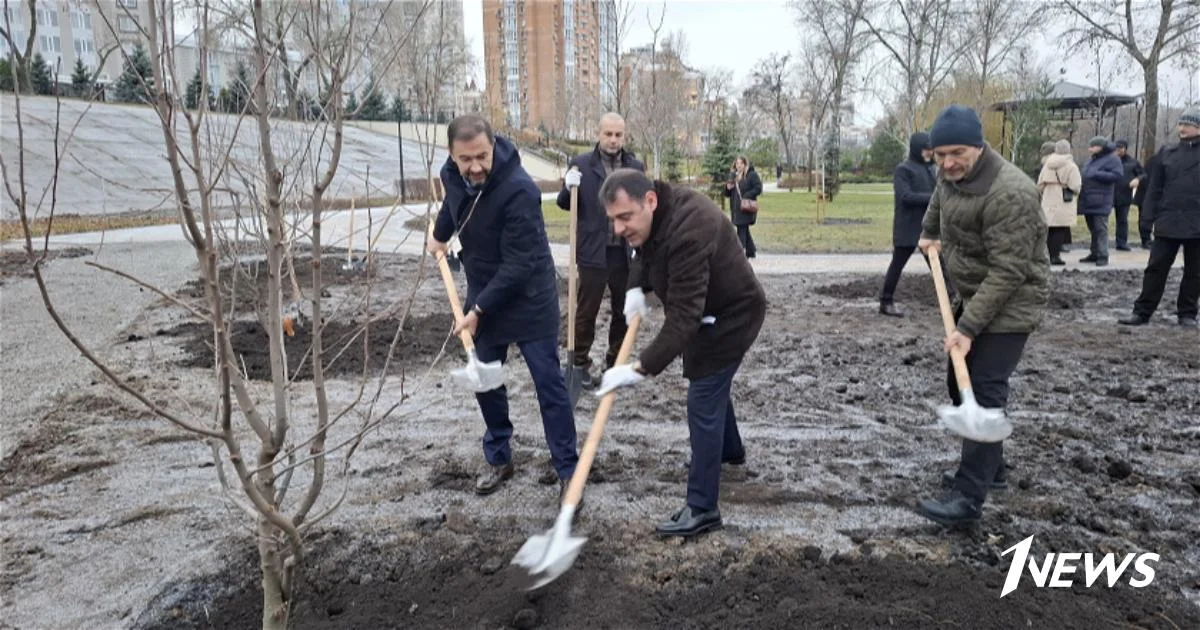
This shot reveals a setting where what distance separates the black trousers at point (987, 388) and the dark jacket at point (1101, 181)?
344 inches

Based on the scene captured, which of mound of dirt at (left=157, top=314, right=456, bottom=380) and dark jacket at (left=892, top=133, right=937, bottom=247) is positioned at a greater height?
dark jacket at (left=892, top=133, right=937, bottom=247)

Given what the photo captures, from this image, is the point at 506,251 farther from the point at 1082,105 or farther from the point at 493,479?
the point at 1082,105

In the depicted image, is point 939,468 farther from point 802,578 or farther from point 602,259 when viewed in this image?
point 602,259

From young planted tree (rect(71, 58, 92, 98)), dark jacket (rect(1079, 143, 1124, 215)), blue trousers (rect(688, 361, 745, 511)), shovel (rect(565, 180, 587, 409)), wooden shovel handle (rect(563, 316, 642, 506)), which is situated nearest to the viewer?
young planted tree (rect(71, 58, 92, 98))

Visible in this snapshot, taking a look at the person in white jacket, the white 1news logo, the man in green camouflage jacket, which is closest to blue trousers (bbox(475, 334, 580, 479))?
the man in green camouflage jacket

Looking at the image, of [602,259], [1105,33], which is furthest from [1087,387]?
[1105,33]

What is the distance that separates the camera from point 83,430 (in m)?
4.68

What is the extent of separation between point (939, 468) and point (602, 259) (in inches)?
93.6

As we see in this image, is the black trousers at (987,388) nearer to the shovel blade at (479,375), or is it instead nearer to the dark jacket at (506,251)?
the dark jacket at (506,251)

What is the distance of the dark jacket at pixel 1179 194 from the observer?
6523mm

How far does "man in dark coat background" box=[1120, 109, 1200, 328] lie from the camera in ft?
21.5

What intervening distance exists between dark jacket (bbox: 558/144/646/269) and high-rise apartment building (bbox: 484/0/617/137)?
1086 cm

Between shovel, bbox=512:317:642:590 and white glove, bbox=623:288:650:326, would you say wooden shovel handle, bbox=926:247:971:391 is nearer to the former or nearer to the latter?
white glove, bbox=623:288:650:326

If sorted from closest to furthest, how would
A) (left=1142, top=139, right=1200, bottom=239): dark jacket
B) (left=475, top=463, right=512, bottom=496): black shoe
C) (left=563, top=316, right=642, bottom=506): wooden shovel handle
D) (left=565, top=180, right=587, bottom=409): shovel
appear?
(left=563, top=316, right=642, bottom=506): wooden shovel handle → (left=475, top=463, right=512, bottom=496): black shoe → (left=565, top=180, right=587, bottom=409): shovel → (left=1142, top=139, right=1200, bottom=239): dark jacket
